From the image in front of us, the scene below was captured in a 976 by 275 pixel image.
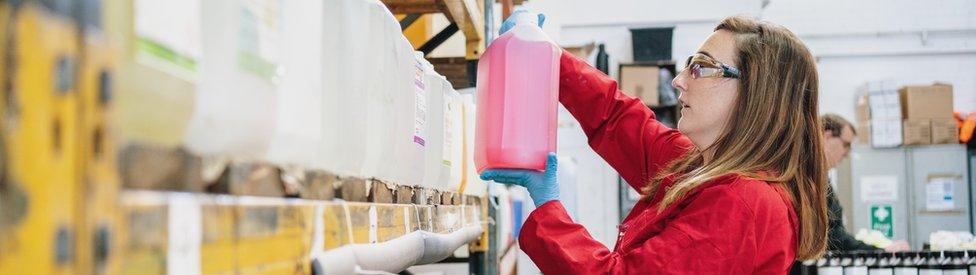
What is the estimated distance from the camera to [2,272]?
464 millimetres

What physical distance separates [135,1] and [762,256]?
145 cm

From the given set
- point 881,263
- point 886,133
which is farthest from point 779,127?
point 886,133

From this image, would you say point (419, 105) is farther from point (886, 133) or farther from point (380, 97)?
point (886, 133)

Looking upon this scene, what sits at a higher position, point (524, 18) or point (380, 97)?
point (524, 18)

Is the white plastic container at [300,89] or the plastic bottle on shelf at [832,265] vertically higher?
the white plastic container at [300,89]

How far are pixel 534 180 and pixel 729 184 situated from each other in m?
0.44

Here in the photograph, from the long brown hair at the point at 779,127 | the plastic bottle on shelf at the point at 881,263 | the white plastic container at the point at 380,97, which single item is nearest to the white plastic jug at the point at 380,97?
A: the white plastic container at the point at 380,97

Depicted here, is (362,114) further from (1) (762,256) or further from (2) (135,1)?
(1) (762,256)

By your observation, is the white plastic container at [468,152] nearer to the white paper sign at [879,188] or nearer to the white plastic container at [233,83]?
the white plastic container at [233,83]

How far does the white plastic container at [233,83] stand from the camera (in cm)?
71

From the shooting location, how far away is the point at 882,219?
8.18m

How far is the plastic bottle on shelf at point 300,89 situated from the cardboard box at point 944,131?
8481 mm

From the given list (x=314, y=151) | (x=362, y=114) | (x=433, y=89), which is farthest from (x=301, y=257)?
(x=433, y=89)

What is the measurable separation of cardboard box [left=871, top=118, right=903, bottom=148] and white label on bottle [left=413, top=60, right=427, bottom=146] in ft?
25.2
